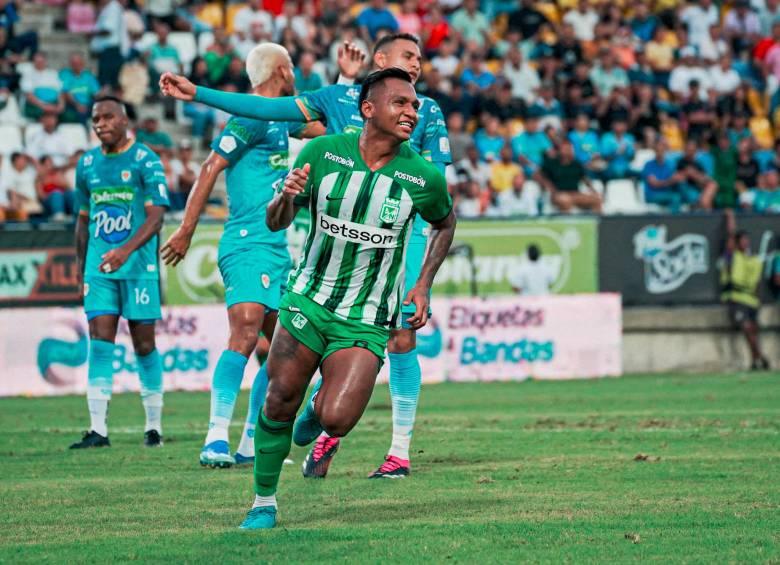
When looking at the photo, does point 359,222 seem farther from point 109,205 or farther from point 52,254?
point 52,254

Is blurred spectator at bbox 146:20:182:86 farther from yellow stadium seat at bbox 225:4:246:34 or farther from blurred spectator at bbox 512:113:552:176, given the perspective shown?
blurred spectator at bbox 512:113:552:176

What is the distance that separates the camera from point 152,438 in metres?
10.5

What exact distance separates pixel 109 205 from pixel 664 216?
1181 centimetres

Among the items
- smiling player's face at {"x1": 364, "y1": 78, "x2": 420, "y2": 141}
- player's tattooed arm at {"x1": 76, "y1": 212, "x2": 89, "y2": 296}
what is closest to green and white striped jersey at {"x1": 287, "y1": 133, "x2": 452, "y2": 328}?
smiling player's face at {"x1": 364, "y1": 78, "x2": 420, "y2": 141}

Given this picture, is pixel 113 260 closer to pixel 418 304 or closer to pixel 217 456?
pixel 217 456

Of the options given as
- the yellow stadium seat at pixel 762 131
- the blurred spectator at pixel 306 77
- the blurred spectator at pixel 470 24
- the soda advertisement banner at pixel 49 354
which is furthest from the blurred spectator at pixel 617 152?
the soda advertisement banner at pixel 49 354

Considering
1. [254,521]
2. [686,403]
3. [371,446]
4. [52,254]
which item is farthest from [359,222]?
[52,254]

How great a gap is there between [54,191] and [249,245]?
1010 cm

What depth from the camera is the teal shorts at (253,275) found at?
30.1 ft

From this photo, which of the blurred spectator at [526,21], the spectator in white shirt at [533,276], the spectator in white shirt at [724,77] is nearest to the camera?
the spectator in white shirt at [533,276]

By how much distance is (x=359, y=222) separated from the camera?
651 cm

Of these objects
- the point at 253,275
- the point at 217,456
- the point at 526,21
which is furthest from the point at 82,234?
the point at 526,21

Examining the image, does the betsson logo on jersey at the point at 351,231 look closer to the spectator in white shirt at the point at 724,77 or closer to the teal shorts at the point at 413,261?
the teal shorts at the point at 413,261

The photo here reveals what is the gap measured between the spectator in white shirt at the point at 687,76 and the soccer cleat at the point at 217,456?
719 inches
